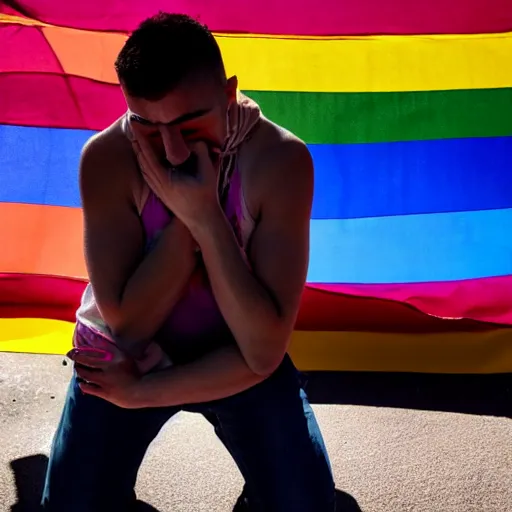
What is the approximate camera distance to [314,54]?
3.49m

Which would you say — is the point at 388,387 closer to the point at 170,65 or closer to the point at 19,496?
the point at 19,496

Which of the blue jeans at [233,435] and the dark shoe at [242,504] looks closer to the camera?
the blue jeans at [233,435]

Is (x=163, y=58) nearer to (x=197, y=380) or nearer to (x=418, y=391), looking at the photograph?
(x=197, y=380)

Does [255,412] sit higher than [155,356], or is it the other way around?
[155,356]

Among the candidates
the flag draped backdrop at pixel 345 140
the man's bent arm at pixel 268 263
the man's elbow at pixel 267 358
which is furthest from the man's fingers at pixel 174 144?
the flag draped backdrop at pixel 345 140

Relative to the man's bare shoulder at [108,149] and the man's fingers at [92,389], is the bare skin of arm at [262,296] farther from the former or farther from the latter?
the man's bare shoulder at [108,149]

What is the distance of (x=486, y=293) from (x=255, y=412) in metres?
1.54

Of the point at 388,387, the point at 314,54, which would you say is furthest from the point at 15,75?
the point at 388,387

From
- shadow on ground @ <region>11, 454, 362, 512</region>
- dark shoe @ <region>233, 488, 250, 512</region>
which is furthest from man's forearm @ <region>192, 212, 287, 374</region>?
shadow on ground @ <region>11, 454, 362, 512</region>

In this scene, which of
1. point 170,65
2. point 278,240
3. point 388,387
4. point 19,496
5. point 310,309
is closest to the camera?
point 170,65

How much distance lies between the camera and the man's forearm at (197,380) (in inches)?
80.4

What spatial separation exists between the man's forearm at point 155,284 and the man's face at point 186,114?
0.22 metres

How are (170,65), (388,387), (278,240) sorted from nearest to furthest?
(170,65), (278,240), (388,387)

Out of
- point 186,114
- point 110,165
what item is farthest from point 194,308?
point 186,114
